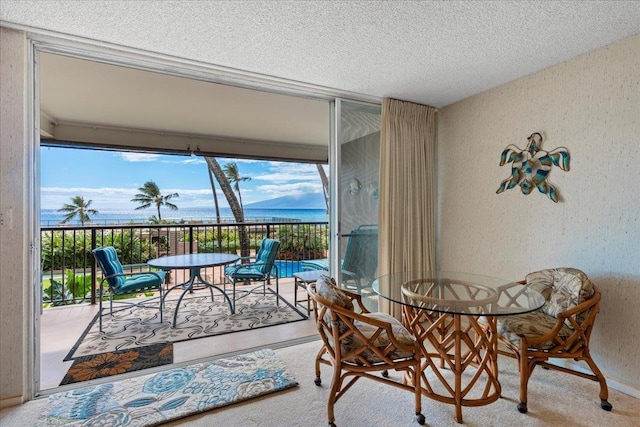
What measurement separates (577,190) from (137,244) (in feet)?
19.5

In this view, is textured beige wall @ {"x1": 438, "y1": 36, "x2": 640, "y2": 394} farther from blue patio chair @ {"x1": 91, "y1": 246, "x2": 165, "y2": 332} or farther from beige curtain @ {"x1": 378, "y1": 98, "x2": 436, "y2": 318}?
blue patio chair @ {"x1": 91, "y1": 246, "x2": 165, "y2": 332}

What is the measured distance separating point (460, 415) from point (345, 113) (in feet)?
8.50

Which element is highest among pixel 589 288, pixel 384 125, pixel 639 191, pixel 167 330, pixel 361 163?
pixel 384 125

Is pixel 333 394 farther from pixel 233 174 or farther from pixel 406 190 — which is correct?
pixel 233 174

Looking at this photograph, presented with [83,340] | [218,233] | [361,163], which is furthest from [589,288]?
[218,233]

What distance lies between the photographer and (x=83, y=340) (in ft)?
9.33

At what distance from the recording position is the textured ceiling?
5.47 ft

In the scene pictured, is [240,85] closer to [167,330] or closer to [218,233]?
[167,330]

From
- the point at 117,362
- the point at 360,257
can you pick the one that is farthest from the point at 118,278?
the point at 360,257

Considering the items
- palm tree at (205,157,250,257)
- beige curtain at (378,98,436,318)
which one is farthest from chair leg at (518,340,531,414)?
palm tree at (205,157,250,257)

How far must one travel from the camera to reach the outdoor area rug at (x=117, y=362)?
2227 mm

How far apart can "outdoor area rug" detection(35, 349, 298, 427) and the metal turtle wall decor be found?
244 cm

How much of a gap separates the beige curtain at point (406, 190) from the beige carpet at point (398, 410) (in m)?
1.25

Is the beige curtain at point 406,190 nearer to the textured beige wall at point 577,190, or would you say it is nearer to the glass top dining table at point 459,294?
the textured beige wall at point 577,190
